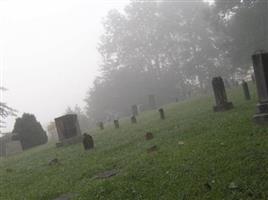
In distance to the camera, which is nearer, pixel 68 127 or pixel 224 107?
pixel 224 107

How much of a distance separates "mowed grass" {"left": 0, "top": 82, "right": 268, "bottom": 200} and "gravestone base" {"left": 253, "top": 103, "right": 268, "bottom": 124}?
0.24 meters

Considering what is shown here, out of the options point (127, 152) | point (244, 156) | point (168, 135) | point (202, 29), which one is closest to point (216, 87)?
point (168, 135)

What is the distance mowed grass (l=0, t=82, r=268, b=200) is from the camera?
7.21 meters

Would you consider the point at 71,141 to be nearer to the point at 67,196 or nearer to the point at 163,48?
the point at 67,196

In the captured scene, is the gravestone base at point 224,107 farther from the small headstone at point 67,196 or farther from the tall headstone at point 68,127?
the small headstone at point 67,196

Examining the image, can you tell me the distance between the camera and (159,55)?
64250mm

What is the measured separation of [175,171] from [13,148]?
71.4 ft

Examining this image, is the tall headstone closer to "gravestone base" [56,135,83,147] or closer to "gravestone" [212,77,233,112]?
"gravestone base" [56,135,83,147]

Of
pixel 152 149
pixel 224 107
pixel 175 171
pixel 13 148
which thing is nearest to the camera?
pixel 175 171

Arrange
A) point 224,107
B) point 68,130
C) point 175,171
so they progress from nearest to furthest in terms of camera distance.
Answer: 1. point 175,171
2. point 224,107
3. point 68,130

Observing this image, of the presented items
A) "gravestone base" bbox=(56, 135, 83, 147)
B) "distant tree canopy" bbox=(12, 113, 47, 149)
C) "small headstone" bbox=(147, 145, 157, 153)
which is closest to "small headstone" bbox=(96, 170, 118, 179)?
"small headstone" bbox=(147, 145, 157, 153)

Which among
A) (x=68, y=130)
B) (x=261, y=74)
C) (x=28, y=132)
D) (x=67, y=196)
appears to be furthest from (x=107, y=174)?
(x=28, y=132)

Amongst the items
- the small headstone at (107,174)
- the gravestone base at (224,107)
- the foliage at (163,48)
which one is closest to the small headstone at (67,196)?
the small headstone at (107,174)

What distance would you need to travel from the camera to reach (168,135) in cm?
1415
